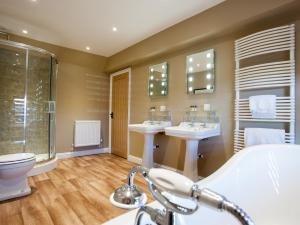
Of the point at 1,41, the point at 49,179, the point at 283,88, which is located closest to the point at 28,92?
the point at 1,41

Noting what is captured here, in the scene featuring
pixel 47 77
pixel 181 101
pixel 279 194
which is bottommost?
pixel 279 194

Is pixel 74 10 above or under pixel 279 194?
above

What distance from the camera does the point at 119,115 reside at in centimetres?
430

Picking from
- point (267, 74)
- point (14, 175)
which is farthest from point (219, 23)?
point (14, 175)

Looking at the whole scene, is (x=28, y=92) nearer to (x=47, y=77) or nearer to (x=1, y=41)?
(x=47, y=77)

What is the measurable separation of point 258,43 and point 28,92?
3738 millimetres

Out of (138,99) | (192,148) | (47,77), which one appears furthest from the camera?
(138,99)

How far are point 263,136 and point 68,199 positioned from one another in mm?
2332

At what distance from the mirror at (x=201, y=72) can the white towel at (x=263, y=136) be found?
0.80 m

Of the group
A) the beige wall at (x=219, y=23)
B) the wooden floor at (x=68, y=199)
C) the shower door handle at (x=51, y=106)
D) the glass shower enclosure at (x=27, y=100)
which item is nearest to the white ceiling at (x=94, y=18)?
the beige wall at (x=219, y=23)

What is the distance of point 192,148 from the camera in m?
2.34

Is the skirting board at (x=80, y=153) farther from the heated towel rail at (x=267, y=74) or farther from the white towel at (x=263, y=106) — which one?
the white towel at (x=263, y=106)

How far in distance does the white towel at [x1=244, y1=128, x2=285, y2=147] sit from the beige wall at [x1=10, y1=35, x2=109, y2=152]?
3.41 m

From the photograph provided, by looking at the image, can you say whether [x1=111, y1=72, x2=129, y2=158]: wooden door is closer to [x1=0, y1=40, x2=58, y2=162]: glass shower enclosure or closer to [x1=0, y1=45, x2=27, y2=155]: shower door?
[x1=0, y1=40, x2=58, y2=162]: glass shower enclosure
